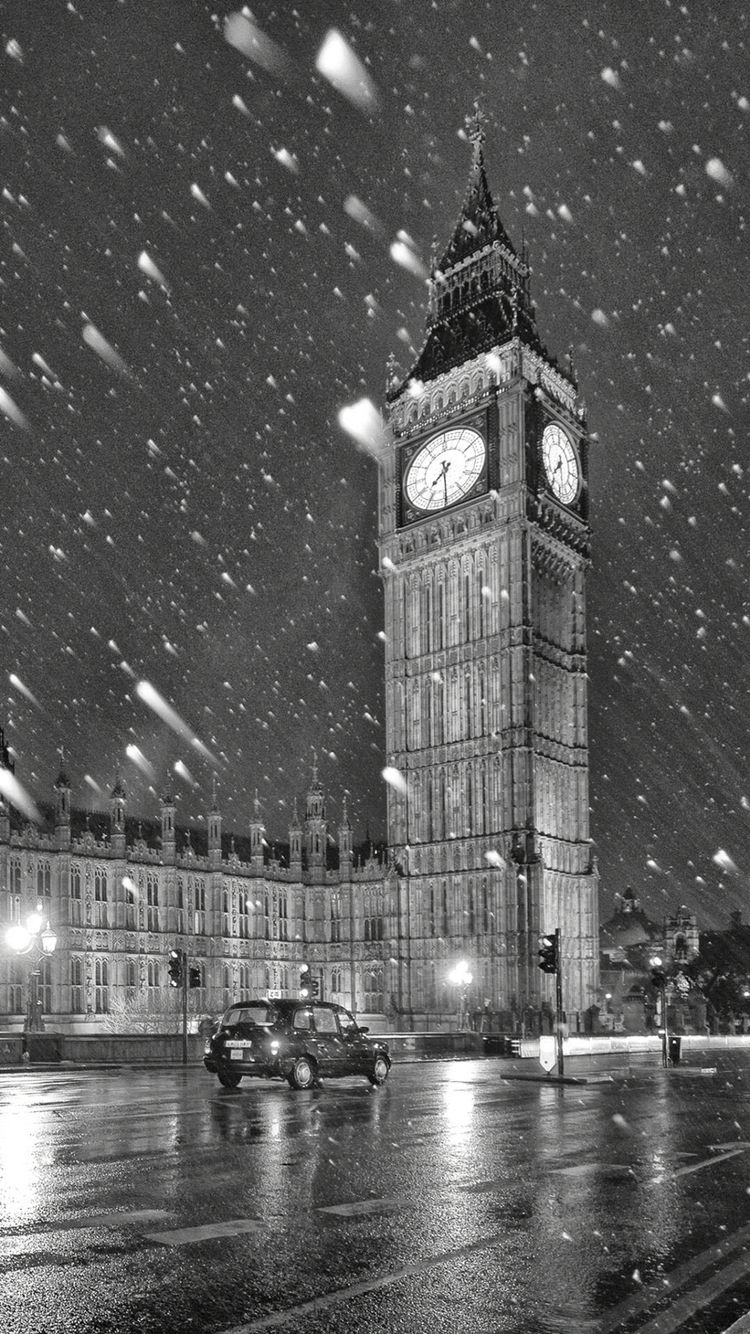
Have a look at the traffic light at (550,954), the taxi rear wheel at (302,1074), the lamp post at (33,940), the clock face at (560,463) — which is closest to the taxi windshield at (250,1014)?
the taxi rear wheel at (302,1074)

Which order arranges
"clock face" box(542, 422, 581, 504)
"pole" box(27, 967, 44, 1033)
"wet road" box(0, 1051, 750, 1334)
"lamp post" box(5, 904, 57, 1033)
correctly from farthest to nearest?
"clock face" box(542, 422, 581, 504) < "pole" box(27, 967, 44, 1033) < "lamp post" box(5, 904, 57, 1033) < "wet road" box(0, 1051, 750, 1334)

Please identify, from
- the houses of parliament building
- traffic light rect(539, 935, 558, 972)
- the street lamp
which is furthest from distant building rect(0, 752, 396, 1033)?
traffic light rect(539, 935, 558, 972)

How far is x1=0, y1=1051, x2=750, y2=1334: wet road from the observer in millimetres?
7152

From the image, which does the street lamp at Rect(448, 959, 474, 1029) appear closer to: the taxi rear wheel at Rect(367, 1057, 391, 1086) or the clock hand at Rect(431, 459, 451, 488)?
the clock hand at Rect(431, 459, 451, 488)

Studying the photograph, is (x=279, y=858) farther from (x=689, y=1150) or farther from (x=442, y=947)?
(x=689, y=1150)

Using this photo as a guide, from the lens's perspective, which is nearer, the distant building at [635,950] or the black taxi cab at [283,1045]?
the black taxi cab at [283,1045]

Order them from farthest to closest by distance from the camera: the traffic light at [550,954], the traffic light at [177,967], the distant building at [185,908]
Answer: the distant building at [185,908]
the traffic light at [177,967]
the traffic light at [550,954]

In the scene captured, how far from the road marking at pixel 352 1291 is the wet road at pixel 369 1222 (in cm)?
2

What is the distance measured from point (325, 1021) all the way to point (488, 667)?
50592 mm

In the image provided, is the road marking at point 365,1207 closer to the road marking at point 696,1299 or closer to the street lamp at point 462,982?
the road marking at point 696,1299

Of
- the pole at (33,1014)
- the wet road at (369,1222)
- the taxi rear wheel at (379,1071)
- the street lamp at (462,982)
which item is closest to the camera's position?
the wet road at (369,1222)

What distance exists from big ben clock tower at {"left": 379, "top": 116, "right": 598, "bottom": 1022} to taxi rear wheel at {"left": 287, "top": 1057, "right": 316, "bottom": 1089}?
45.5 metres

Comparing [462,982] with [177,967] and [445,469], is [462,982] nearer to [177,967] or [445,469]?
[445,469]

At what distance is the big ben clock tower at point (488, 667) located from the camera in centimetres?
7231
